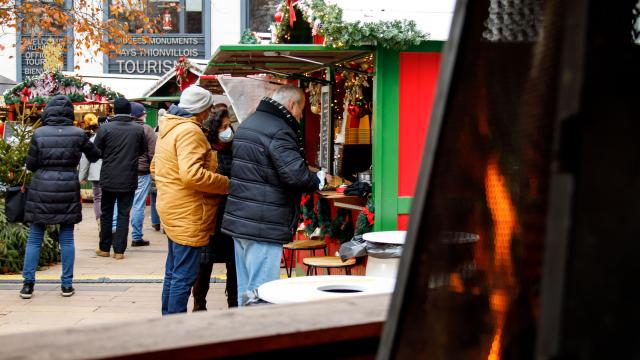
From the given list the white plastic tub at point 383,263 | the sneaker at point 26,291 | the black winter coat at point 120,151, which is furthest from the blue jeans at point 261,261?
the black winter coat at point 120,151

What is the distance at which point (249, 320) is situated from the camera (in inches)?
70.7

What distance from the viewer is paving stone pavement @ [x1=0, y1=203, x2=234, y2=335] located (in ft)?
22.7

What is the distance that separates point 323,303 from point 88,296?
250 inches

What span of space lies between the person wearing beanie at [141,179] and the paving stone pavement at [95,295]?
0.58m

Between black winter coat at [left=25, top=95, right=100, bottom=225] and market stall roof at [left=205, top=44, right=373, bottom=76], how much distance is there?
154 centimetres

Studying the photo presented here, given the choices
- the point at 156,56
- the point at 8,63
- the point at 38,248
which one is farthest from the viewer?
the point at 156,56

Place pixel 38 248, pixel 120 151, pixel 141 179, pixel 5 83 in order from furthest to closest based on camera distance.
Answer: pixel 5 83 < pixel 141 179 < pixel 120 151 < pixel 38 248

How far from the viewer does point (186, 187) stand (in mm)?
5738

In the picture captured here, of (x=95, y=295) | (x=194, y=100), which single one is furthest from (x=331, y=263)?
(x=95, y=295)

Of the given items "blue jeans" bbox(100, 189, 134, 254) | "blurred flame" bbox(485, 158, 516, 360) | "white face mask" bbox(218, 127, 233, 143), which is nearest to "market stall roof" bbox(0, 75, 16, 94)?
"blue jeans" bbox(100, 189, 134, 254)

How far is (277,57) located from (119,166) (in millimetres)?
3557

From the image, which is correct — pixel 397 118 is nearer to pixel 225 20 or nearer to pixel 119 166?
pixel 119 166

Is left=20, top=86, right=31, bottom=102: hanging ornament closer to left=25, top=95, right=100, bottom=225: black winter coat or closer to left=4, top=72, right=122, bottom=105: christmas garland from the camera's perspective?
left=4, top=72, right=122, bottom=105: christmas garland

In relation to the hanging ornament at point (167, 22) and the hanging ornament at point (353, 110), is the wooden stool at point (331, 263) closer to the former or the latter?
Result: the hanging ornament at point (353, 110)
